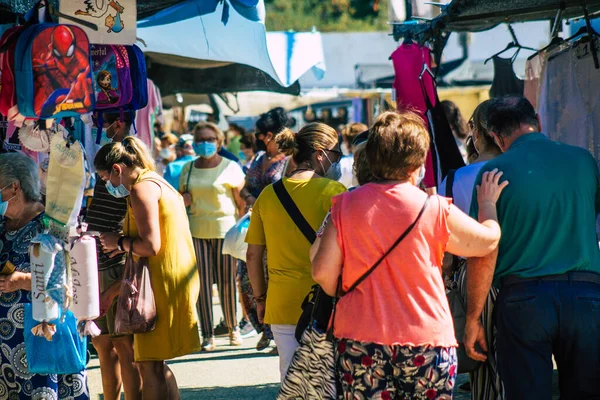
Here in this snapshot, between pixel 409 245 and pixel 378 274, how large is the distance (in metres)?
0.17

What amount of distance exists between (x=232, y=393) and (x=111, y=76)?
283 centimetres

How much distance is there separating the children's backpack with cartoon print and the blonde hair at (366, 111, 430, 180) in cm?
208

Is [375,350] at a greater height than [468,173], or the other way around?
[468,173]

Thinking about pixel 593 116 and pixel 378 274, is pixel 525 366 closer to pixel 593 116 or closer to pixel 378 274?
pixel 378 274

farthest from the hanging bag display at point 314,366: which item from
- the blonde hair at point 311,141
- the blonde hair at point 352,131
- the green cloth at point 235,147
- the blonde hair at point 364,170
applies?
the green cloth at point 235,147

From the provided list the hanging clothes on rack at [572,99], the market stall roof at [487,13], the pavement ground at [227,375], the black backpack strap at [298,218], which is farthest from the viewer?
the pavement ground at [227,375]

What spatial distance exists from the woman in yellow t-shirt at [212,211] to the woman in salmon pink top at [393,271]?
5.21m

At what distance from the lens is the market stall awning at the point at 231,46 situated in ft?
24.5

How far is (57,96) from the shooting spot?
158 inches

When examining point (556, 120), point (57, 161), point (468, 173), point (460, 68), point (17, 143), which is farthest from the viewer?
point (460, 68)

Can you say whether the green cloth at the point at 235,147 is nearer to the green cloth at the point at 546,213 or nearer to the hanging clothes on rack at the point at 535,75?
the hanging clothes on rack at the point at 535,75

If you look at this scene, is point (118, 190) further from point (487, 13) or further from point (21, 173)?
point (487, 13)

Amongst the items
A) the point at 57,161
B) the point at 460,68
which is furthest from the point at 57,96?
the point at 460,68

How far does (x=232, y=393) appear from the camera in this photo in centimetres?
681
